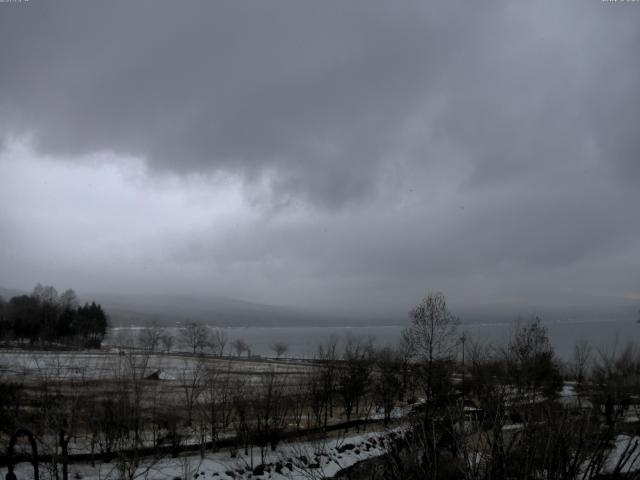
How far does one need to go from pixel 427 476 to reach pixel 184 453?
2449 centimetres

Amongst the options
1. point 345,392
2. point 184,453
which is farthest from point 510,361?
point 184,453

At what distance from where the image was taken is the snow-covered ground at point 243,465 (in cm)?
2341

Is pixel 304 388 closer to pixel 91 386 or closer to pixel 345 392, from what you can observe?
pixel 345 392

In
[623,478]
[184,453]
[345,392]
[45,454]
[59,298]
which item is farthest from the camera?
[59,298]

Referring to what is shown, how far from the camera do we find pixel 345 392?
40219 mm

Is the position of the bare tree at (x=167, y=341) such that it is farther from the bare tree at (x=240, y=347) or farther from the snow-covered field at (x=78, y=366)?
the snow-covered field at (x=78, y=366)

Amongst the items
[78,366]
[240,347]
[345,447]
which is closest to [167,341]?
[240,347]

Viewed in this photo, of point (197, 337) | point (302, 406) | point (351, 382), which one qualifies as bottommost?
point (197, 337)

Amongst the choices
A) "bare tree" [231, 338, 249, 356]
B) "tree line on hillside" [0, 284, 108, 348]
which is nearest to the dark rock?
"tree line on hillside" [0, 284, 108, 348]

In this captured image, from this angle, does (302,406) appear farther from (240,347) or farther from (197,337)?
(197,337)

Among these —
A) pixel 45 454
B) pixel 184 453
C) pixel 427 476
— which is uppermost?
pixel 427 476

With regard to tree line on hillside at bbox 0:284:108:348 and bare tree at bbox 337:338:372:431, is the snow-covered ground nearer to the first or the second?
bare tree at bbox 337:338:372:431

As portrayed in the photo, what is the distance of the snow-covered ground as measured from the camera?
23.4m

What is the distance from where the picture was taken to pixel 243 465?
26.7 metres
